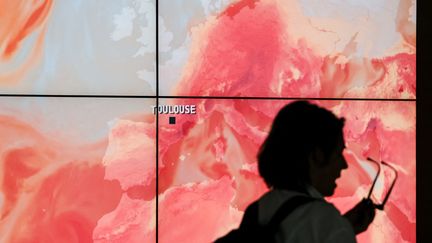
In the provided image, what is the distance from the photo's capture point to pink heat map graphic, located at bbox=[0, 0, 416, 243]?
2.99 meters

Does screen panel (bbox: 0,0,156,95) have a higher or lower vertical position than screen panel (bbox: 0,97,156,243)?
higher

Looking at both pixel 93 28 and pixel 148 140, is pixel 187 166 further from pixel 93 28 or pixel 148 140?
pixel 93 28

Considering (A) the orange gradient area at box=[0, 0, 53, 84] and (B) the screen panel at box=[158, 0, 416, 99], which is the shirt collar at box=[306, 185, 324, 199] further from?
(A) the orange gradient area at box=[0, 0, 53, 84]

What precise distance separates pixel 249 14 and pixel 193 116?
70 centimetres

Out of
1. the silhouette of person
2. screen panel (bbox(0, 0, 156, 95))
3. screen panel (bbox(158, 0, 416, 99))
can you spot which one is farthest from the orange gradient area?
the silhouette of person

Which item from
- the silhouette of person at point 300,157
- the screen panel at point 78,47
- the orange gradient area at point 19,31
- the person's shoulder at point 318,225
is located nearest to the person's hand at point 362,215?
the silhouette of person at point 300,157

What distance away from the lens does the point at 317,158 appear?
1252 mm

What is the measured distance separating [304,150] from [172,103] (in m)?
1.96

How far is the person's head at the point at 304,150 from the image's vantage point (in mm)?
1249

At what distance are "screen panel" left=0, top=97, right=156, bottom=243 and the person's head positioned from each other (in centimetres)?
191

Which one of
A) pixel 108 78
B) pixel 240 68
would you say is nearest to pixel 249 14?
pixel 240 68

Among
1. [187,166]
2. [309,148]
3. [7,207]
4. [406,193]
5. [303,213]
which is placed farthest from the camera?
[406,193]

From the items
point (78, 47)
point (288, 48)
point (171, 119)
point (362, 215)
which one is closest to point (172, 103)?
point (171, 119)
